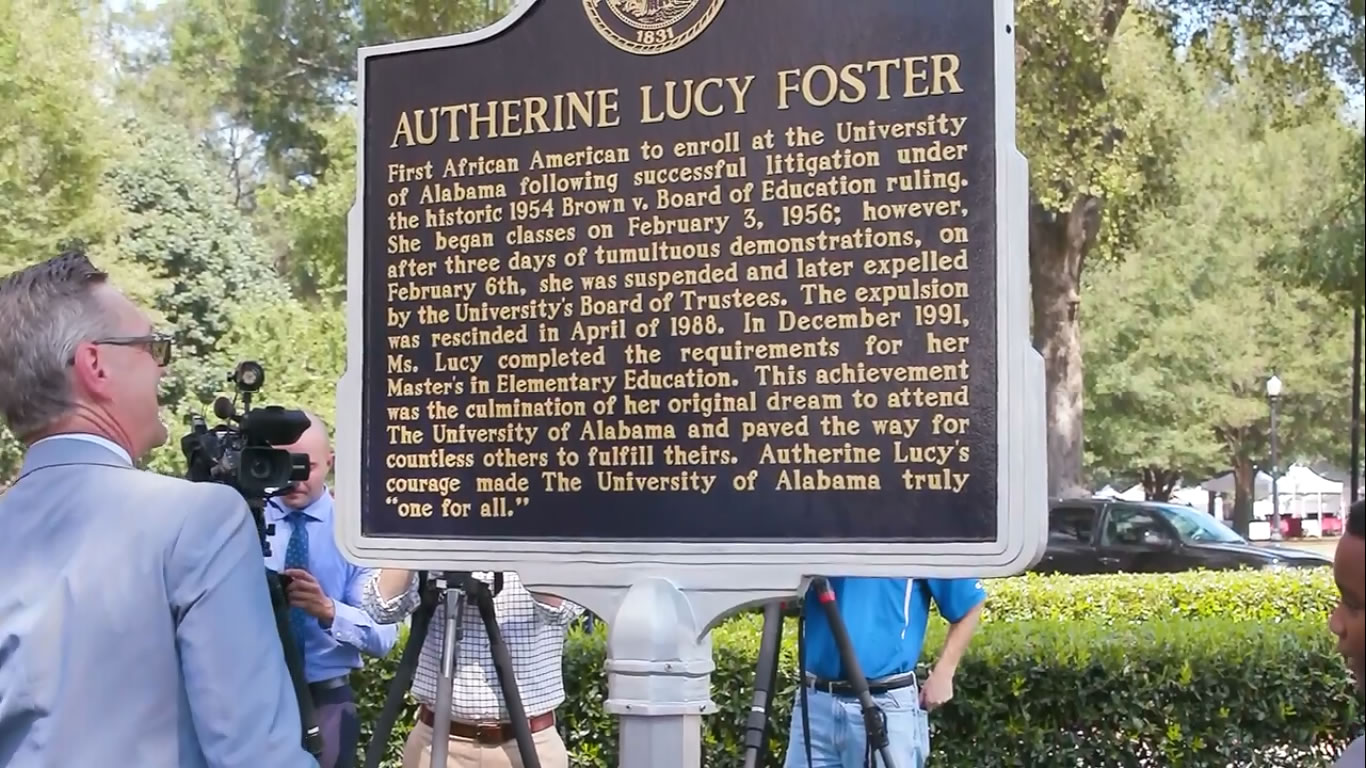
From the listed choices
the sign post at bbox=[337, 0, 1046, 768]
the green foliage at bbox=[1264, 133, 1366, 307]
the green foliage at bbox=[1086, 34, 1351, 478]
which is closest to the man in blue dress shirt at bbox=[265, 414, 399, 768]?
the sign post at bbox=[337, 0, 1046, 768]

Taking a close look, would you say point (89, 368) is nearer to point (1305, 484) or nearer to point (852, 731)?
point (852, 731)

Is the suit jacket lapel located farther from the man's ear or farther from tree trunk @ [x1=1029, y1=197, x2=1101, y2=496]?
tree trunk @ [x1=1029, y1=197, x2=1101, y2=496]

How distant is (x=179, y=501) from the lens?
2572 mm

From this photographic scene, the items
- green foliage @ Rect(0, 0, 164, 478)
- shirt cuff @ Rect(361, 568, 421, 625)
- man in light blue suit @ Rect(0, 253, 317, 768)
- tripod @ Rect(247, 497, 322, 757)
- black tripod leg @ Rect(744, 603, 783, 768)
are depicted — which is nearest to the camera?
man in light blue suit @ Rect(0, 253, 317, 768)

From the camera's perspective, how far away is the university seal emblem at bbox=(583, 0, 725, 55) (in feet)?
12.7

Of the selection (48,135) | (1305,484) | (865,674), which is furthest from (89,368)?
(1305,484)

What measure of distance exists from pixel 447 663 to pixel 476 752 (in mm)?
631

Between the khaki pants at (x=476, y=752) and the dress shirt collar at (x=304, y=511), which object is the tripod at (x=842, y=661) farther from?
the dress shirt collar at (x=304, y=511)

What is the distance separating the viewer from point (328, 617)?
4812 millimetres

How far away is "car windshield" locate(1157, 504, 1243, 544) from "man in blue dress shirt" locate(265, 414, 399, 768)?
14.4m

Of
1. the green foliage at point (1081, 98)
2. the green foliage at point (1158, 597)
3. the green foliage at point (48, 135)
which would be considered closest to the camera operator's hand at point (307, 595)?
the green foliage at point (1158, 597)

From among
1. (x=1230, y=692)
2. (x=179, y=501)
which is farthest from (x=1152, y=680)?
(x=179, y=501)

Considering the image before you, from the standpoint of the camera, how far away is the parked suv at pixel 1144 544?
17.3 metres

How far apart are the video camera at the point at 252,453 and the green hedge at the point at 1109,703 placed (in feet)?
9.23
